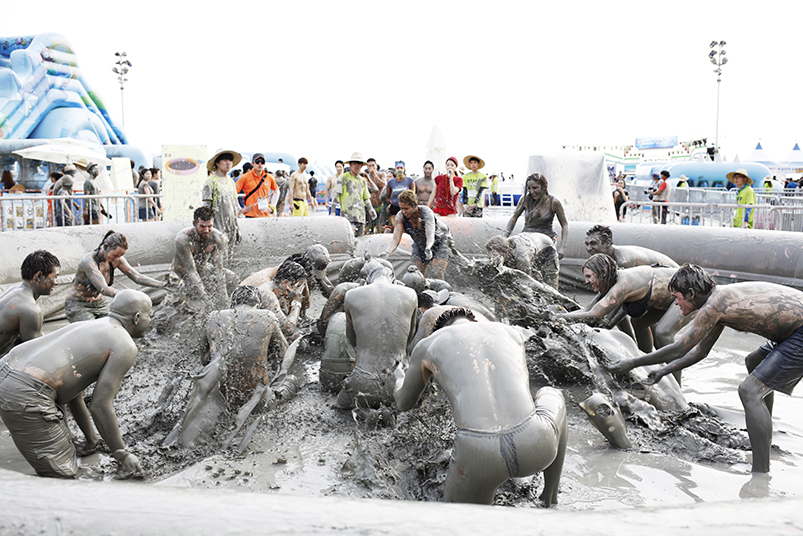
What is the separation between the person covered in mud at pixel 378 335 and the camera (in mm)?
4164

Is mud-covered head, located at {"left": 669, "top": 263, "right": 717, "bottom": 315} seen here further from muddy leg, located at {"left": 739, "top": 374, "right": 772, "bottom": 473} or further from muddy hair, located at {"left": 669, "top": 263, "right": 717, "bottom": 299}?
muddy leg, located at {"left": 739, "top": 374, "right": 772, "bottom": 473}

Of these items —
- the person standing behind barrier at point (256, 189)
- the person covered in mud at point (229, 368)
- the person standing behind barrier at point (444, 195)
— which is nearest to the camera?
the person covered in mud at point (229, 368)

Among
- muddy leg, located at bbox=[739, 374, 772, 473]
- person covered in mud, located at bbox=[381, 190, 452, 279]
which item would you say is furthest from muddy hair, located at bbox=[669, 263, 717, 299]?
person covered in mud, located at bbox=[381, 190, 452, 279]

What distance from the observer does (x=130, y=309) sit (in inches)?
137

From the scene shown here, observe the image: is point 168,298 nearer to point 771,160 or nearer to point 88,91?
point 88,91

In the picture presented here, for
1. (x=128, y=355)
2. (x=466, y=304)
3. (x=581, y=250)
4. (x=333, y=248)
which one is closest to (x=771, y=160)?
(x=581, y=250)

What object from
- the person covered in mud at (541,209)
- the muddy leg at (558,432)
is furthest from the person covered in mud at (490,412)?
the person covered in mud at (541,209)

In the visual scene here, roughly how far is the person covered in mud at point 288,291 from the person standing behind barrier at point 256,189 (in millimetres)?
4464

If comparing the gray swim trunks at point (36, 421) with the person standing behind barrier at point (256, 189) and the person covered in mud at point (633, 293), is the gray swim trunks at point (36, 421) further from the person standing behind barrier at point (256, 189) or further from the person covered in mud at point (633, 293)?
the person standing behind barrier at point (256, 189)

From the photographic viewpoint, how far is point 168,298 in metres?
6.84

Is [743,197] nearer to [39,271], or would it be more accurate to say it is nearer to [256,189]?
[256,189]

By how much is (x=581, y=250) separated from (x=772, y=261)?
2.66m

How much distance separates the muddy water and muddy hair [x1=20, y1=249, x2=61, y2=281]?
1234 mm

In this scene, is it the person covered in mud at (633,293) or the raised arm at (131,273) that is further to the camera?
the raised arm at (131,273)
